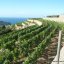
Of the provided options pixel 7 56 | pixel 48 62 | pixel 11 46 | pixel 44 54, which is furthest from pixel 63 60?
pixel 11 46

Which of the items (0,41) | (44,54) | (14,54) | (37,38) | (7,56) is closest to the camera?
(7,56)

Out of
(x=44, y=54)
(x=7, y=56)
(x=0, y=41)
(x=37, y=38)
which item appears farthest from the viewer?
(x=37, y=38)

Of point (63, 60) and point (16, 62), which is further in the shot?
point (16, 62)

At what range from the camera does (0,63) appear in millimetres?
13102

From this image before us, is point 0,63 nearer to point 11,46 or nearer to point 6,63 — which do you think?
point 6,63

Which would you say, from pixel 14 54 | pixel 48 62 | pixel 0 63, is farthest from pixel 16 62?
pixel 0 63

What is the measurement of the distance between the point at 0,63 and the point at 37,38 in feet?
33.7

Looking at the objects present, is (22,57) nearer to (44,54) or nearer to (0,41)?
(44,54)

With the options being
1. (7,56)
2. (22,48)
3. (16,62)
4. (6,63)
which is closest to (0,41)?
(22,48)

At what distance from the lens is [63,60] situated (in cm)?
1423

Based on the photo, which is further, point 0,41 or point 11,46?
point 0,41

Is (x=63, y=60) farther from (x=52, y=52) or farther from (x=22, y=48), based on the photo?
(x=52, y=52)

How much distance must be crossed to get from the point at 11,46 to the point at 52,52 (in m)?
3.35

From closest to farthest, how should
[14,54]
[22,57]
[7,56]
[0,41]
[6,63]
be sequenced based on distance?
[6,63], [7,56], [14,54], [22,57], [0,41]
